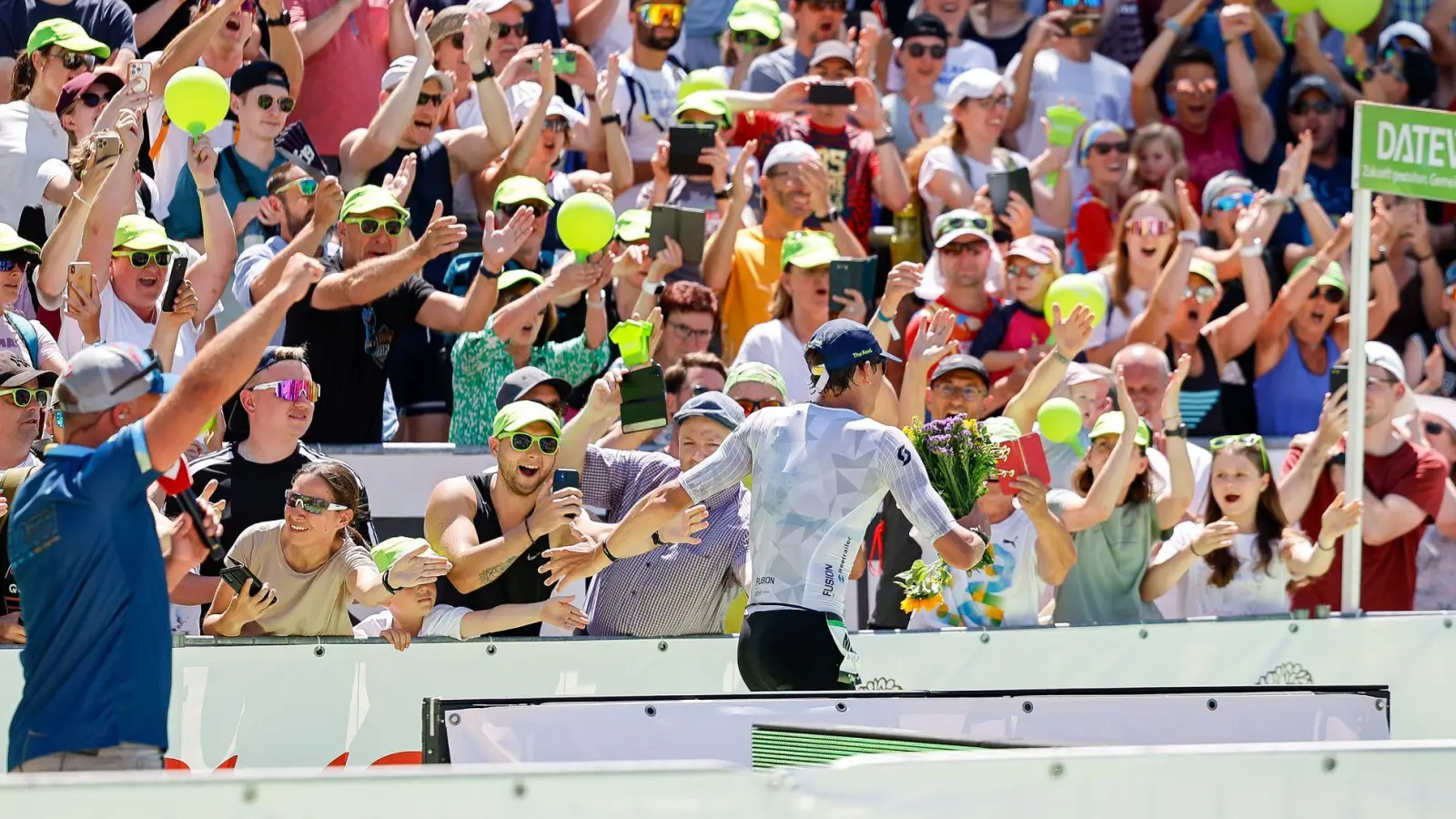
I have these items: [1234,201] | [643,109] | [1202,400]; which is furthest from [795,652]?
[1234,201]

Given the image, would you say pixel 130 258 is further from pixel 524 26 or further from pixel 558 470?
pixel 524 26

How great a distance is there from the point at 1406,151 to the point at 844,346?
3.44 m

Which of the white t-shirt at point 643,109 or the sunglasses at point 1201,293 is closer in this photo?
the sunglasses at point 1201,293

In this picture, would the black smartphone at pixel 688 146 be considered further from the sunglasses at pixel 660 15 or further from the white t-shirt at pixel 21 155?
the white t-shirt at pixel 21 155

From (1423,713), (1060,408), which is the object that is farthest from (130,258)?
(1423,713)

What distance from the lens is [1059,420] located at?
8617 millimetres

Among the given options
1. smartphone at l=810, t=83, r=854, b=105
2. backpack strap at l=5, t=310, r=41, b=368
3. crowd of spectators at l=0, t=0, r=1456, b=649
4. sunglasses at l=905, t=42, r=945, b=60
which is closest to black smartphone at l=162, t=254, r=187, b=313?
crowd of spectators at l=0, t=0, r=1456, b=649

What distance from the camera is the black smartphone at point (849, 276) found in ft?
29.7

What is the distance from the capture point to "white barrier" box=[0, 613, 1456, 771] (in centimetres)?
694

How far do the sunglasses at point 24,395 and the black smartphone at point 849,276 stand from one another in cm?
350

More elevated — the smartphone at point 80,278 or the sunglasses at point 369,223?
the sunglasses at point 369,223

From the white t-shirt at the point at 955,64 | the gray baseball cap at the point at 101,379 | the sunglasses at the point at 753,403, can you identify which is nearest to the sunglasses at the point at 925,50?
the white t-shirt at the point at 955,64

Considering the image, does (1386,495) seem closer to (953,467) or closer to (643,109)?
(953,467)

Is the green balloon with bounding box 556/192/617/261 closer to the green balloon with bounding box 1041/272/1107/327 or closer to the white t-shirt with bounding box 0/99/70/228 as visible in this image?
the green balloon with bounding box 1041/272/1107/327
